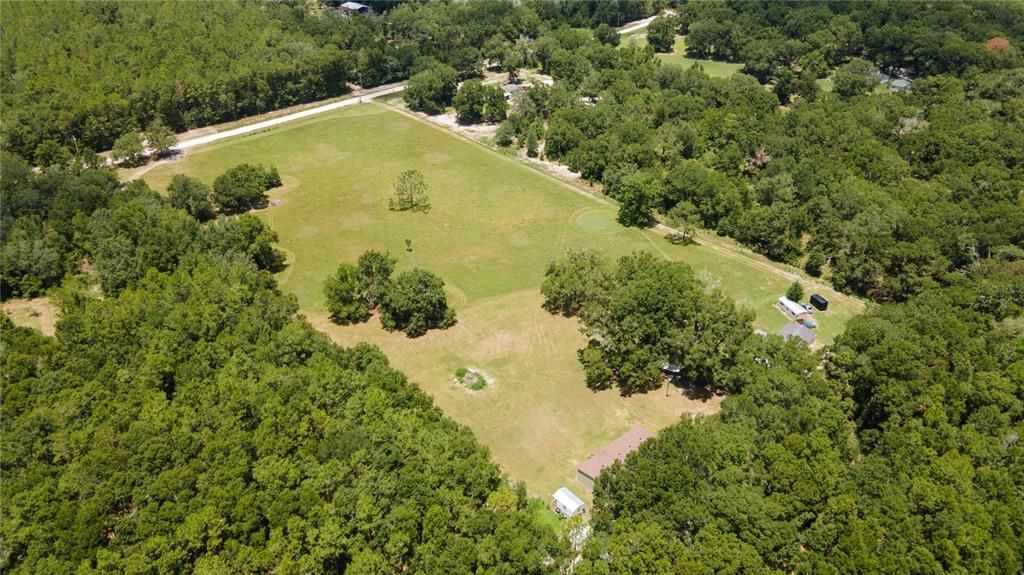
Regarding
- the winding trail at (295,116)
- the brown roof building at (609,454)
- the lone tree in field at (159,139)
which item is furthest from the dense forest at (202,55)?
the brown roof building at (609,454)

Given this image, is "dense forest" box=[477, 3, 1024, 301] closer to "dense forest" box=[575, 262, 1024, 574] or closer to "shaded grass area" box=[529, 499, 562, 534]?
"dense forest" box=[575, 262, 1024, 574]

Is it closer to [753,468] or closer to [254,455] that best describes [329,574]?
[254,455]

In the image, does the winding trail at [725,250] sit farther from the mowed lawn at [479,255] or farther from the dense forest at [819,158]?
the dense forest at [819,158]

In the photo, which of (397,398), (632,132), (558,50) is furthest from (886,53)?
(397,398)

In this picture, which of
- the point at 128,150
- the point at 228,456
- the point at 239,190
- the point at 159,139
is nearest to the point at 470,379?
the point at 228,456

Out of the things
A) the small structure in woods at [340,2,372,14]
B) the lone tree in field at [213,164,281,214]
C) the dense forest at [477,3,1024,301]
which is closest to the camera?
the dense forest at [477,3,1024,301]

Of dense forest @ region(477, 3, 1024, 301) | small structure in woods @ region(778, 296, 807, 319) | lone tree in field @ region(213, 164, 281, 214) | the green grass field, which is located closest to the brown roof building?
small structure in woods @ region(778, 296, 807, 319)
